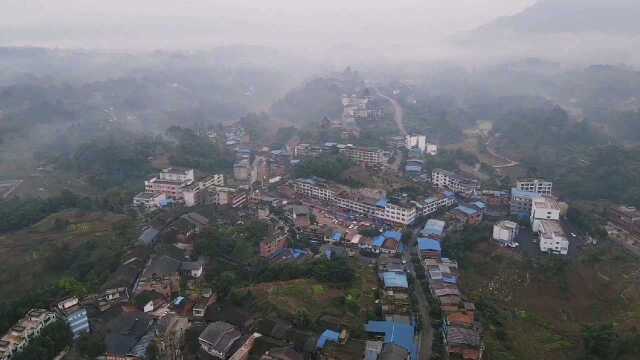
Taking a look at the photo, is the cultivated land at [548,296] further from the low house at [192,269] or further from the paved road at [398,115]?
the paved road at [398,115]

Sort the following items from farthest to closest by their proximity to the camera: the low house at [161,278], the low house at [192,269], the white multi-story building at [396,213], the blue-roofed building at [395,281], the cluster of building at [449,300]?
the white multi-story building at [396,213], the blue-roofed building at [395,281], the low house at [192,269], the low house at [161,278], the cluster of building at [449,300]

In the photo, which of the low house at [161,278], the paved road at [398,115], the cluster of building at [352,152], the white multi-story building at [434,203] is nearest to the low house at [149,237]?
the low house at [161,278]

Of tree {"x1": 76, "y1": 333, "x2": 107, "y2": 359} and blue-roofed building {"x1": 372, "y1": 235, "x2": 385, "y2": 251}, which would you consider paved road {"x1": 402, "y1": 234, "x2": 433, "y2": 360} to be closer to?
blue-roofed building {"x1": 372, "y1": 235, "x2": 385, "y2": 251}

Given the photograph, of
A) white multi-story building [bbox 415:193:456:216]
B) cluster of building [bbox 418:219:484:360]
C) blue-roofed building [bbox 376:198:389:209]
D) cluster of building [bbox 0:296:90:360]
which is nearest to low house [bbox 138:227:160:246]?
cluster of building [bbox 0:296:90:360]

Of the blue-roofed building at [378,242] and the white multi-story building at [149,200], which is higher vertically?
the white multi-story building at [149,200]

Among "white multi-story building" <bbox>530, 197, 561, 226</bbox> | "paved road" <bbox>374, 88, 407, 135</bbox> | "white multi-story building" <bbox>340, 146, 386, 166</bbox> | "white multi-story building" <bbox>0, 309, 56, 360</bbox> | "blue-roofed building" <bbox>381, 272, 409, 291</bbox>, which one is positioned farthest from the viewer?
"paved road" <bbox>374, 88, 407, 135</bbox>

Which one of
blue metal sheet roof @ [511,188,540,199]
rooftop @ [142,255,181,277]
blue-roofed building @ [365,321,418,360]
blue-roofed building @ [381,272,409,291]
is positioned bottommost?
blue-roofed building @ [381,272,409,291]
